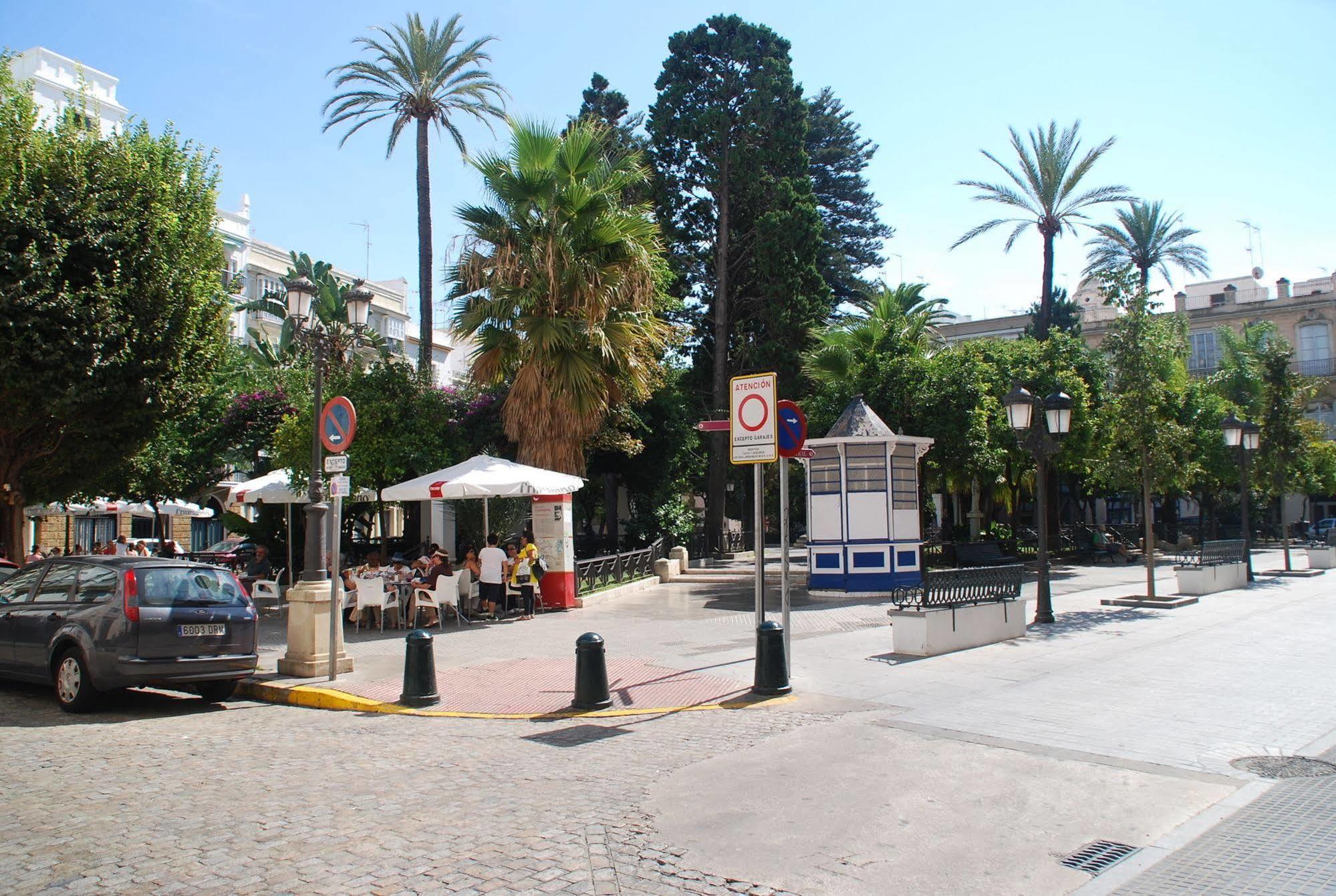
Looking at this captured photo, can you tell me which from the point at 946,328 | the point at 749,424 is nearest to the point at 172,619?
the point at 749,424

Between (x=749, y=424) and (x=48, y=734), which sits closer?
(x=48, y=734)

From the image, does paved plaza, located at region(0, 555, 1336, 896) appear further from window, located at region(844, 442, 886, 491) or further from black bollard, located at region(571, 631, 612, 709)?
window, located at region(844, 442, 886, 491)

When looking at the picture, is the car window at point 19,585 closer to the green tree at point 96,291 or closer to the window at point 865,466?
the green tree at point 96,291

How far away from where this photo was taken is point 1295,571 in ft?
79.3

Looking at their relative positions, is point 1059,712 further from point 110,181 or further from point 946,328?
point 946,328

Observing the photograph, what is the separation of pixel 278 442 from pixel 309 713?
10.8m

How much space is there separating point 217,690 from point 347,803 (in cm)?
521

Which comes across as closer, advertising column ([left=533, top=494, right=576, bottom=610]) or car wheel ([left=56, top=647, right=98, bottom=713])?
car wheel ([left=56, top=647, right=98, bottom=713])

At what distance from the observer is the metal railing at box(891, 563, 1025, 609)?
1173 centimetres

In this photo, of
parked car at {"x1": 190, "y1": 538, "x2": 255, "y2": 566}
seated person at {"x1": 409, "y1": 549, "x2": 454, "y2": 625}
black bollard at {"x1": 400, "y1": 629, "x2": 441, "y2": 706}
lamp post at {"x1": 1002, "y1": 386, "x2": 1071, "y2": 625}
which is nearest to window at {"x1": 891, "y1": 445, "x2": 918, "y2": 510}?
lamp post at {"x1": 1002, "y1": 386, "x2": 1071, "y2": 625}

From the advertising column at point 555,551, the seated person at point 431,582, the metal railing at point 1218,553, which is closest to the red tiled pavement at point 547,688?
the seated person at point 431,582

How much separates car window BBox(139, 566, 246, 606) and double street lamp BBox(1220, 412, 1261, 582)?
818 inches

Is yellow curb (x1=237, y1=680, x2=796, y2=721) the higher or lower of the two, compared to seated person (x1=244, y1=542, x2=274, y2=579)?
lower

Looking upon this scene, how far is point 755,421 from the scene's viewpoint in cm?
957
